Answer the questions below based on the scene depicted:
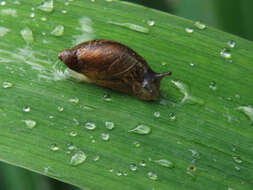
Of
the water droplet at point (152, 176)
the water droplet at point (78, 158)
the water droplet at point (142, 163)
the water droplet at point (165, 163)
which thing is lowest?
the water droplet at point (152, 176)

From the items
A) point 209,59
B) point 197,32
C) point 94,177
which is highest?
point 197,32

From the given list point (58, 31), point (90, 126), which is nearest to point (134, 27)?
point (58, 31)

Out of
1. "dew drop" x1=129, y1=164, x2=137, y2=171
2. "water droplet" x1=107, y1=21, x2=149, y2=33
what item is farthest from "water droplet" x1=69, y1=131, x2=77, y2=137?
"water droplet" x1=107, y1=21, x2=149, y2=33

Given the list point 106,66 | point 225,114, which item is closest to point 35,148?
point 106,66

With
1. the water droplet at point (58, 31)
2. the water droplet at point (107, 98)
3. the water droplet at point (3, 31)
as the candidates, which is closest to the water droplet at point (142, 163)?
the water droplet at point (107, 98)

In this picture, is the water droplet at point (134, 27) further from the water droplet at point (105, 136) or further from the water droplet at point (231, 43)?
the water droplet at point (105, 136)

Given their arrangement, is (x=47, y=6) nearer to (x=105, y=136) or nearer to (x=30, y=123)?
(x=30, y=123)

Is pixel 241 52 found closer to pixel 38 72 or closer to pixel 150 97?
pixel 150 97
